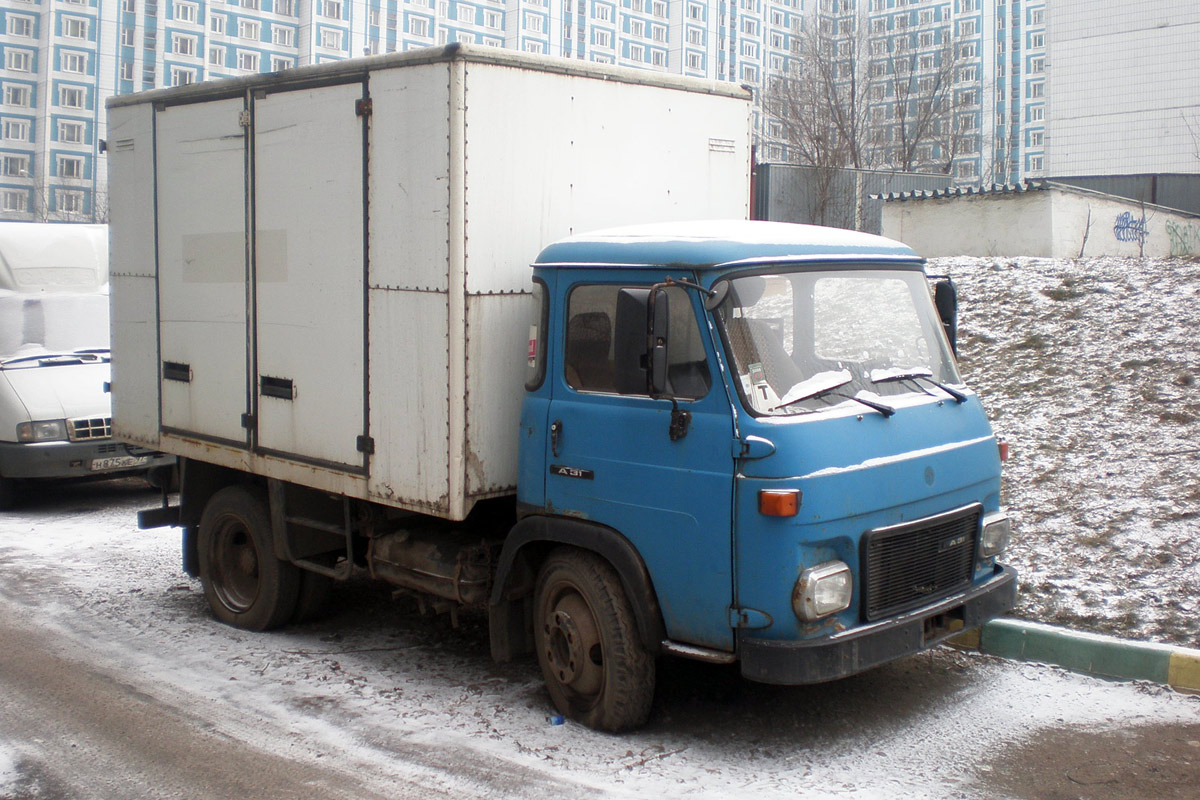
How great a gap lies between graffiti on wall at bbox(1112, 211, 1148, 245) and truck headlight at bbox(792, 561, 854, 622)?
55.0ft

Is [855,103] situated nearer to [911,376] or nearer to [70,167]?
[911,376]

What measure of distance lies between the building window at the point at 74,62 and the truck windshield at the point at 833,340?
74.0 m

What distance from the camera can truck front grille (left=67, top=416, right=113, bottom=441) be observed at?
10711 mm

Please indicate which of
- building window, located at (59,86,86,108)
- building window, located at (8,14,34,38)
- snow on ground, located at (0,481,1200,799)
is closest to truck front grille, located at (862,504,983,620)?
snow on ground, located at (0,481,1200,799)

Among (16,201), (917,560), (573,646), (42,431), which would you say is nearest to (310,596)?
(573,646)

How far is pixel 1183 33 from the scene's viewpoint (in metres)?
29.5

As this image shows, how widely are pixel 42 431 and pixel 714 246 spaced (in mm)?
8139

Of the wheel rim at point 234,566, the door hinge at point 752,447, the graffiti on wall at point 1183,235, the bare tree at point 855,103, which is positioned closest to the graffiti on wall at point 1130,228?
the graffiti on wall at point 1183,235

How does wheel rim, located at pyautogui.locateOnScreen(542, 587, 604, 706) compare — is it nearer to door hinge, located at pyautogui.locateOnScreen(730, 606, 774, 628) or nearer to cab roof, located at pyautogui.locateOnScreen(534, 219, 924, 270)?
door hinge, located at pyautogui.locateOnScreen(730, 606, 774, 628)

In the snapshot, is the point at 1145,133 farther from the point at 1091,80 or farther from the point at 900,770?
the point at 900,770

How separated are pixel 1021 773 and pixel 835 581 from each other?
1142 millimetres

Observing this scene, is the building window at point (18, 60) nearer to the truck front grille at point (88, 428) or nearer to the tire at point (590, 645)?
the truck front grille at point (88, 428)

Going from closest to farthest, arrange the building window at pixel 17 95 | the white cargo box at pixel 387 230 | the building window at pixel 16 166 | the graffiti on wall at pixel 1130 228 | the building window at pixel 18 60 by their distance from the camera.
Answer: the white cargo box at pixel 387 230 → the graffiti on wall at pixel 1130 228 → the building window at pixel 18 60 → the building window at pixel 17 95 → the building window at pixel 16 166

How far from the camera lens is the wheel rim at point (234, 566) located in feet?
23.6
